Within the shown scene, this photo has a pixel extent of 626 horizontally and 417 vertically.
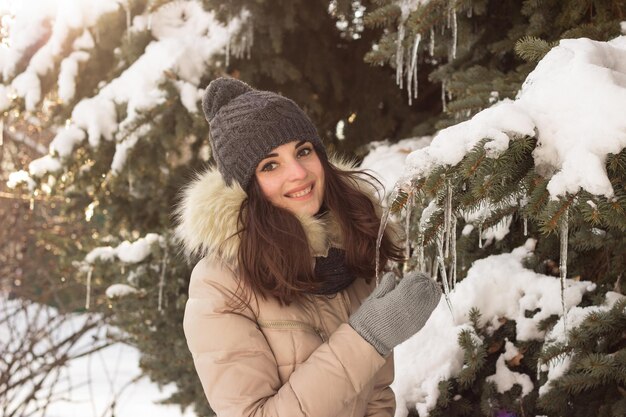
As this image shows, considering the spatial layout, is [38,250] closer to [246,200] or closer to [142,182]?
[142,182]

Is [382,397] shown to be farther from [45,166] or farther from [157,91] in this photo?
[45,166]

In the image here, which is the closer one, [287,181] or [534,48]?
[534,48]

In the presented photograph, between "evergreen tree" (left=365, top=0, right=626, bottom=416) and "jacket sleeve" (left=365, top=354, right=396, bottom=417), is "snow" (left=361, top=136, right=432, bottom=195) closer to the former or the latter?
"evergreen tree" (left=365, top=0, right=626, bottom=416)

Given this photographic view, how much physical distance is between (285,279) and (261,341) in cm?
22

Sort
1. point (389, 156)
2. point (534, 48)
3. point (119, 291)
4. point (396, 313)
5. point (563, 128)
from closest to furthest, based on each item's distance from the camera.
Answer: point (563, 128) < point (396, 313) < point (534, 48) < point (389, 156) < point (119, 291)

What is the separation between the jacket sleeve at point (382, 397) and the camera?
7.91 ft

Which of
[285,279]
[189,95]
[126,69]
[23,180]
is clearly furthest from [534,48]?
[23,180]

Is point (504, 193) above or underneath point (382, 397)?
above

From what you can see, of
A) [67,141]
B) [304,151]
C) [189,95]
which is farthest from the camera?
[67,141]

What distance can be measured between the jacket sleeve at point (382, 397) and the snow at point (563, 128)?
1.06 metres

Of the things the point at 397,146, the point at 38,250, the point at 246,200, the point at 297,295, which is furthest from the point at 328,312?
the point at 38,250

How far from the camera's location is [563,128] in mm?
1542

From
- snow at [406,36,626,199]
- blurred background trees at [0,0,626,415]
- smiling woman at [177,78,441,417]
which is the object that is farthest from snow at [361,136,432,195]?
snow at [406,36,626,199]

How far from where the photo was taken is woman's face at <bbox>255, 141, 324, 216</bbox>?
7.44ft
